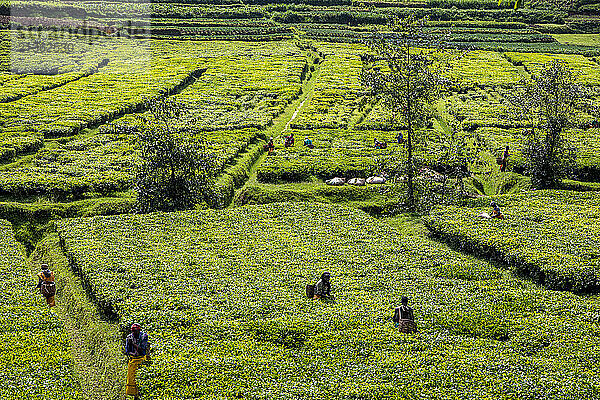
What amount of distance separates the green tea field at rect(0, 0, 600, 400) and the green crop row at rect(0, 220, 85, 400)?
0.11 metres

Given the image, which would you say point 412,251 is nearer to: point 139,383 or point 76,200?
point 139,383

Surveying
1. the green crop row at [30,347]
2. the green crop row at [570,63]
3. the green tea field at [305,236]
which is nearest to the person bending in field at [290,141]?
the green tea field at [305,236]

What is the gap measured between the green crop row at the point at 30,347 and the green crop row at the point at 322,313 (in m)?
2.83

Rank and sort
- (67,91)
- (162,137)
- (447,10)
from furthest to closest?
(447,10)
(67,91)
(162,137)

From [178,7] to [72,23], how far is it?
96.9 feet

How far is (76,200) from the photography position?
44.7 meters

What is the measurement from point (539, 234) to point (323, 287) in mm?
15351

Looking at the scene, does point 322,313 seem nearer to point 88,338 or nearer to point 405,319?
point 405,319

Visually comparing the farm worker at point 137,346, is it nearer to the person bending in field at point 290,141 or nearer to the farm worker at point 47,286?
the farm worker at point 47,286

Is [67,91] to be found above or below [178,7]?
below

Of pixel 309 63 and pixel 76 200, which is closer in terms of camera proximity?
pixel 76 200

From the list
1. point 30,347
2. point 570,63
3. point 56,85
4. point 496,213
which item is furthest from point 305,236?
point 570,63

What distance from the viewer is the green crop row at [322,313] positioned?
71.1ft

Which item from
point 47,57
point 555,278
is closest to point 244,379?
point 555,278
